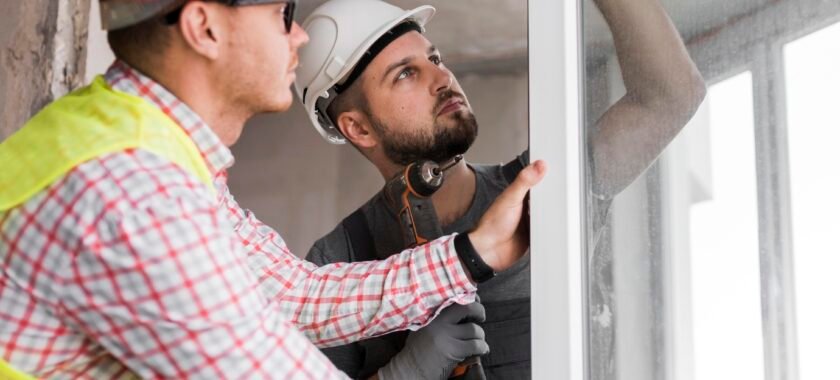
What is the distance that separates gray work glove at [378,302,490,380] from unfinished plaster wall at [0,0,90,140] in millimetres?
1252

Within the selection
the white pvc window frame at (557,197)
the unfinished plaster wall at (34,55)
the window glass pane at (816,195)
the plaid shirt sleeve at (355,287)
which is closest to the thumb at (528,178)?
the white pvc window frame at (557,197)

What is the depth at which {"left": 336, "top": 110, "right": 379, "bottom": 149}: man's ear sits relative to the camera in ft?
7.23

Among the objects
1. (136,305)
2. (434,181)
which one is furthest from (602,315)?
(136,305)

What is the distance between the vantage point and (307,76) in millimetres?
2135

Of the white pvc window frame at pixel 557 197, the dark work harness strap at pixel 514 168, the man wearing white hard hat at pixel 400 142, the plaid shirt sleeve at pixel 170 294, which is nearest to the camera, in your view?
the plaid shirt sleeve at pixel 170 294

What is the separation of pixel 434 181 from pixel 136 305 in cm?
93

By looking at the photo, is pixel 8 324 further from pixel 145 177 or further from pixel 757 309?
pixel 757 309

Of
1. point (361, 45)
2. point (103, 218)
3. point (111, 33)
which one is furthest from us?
point (361, 45)

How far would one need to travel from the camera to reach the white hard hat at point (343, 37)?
2.07m

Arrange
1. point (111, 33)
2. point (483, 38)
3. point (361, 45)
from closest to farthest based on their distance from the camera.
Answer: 1. point (111, 33)
2. point (361, 45)
3. point (483, 38)

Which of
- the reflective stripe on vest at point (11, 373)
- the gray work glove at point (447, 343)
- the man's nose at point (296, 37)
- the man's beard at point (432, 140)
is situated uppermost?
the man's nose at point (296, 37)

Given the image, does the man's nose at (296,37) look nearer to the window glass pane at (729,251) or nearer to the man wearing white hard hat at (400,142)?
the window glass pane at (729,251)

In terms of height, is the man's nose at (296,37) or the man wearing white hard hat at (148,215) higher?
the man's nose at (296,37)

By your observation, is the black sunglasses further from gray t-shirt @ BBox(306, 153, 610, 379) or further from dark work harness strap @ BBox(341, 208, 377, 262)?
dark work harness strap @ BBox(341, 208, 377, 262)
